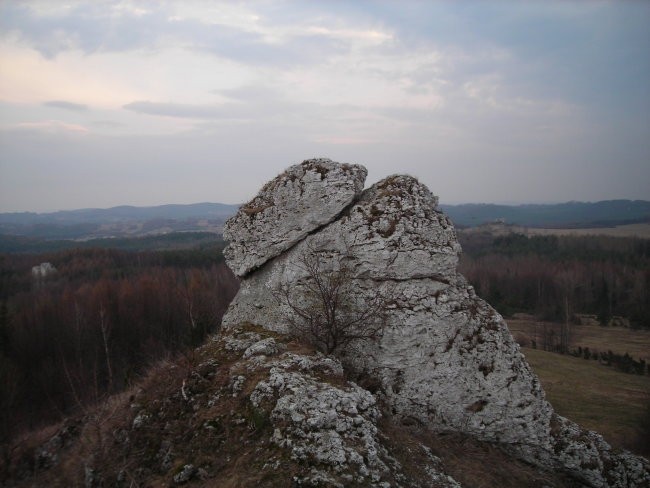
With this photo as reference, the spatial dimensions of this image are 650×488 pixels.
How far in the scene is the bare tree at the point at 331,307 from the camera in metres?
12.7

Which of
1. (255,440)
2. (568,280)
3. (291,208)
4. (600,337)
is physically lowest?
(600,337)

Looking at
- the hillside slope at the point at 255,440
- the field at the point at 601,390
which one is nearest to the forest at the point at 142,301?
the hillside slope at the point at 255,440

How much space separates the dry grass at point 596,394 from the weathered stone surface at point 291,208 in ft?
76.2

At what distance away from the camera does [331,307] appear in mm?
12781

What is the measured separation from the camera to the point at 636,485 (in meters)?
11.9

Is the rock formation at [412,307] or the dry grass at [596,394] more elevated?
the rock formation at [412,307]

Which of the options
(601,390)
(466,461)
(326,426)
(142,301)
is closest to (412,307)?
(466,461)

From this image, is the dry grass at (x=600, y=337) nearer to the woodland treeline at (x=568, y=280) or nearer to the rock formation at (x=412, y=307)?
the woodland treeline at (x=568, y=280)

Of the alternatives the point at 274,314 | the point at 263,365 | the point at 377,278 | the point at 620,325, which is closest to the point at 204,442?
the point at 263,365

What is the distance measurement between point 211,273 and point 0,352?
136 ft

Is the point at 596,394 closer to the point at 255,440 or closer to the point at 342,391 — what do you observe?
the point at 342,391

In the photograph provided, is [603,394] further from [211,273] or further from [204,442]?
[211,273]

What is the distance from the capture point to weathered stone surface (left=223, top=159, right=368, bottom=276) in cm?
1467

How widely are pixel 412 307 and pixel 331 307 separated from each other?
2632mm
